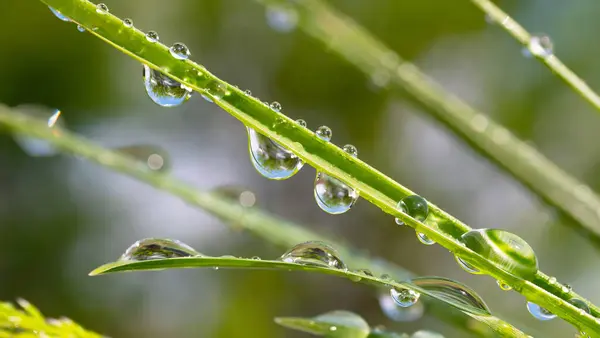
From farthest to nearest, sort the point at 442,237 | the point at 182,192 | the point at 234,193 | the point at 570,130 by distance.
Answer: the point at 570,130 < the point at 234,193 < the point at 182,192 < the point at 442,237

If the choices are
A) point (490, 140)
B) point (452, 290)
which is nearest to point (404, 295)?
point (452, 290)

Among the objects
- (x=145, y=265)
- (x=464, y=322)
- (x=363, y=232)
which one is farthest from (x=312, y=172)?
(x=145, y=265)

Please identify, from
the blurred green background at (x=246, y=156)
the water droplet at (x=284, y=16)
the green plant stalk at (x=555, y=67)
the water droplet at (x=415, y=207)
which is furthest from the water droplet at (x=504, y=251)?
the blurred green background at (x=246, y=156)

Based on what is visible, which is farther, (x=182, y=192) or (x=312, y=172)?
(x=312, y=172)

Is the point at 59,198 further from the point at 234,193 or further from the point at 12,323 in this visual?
the point at 12,323

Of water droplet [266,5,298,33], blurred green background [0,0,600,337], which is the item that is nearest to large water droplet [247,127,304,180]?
water droplet [266,5,298,33]

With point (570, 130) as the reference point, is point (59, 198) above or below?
below
